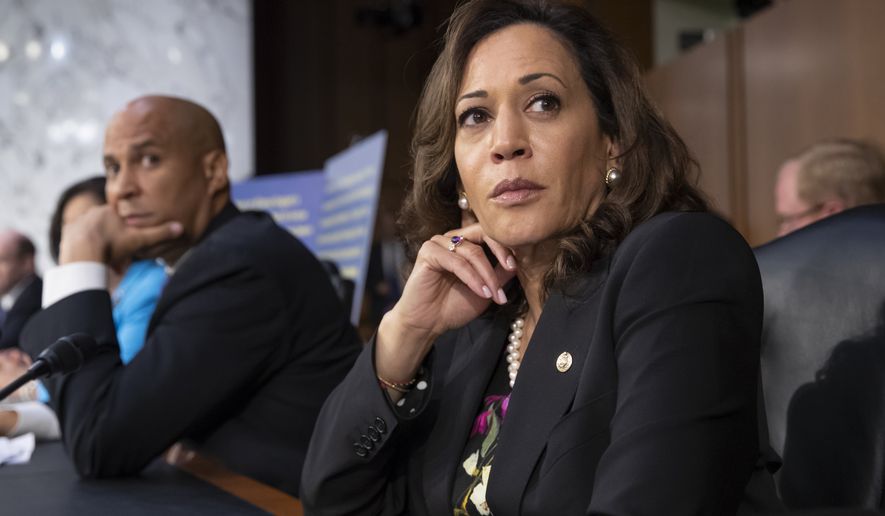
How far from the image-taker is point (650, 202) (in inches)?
53.1

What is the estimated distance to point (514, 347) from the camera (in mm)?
1472

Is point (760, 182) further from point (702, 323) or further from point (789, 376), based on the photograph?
point (702, 323)

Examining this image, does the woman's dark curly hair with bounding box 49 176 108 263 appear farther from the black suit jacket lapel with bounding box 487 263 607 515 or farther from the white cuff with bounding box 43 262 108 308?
the black suit jacket lapel with bounding box 487 263 607 515

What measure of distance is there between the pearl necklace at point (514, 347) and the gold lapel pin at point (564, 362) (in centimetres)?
15

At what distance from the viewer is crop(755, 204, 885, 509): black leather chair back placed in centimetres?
126

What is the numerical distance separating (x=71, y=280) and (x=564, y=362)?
1179 millimetres

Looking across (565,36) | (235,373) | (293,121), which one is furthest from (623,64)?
(293,121)

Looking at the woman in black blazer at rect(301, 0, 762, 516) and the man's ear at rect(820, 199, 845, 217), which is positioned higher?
the woman in black blazer at rect(301, 0, 762, 516)

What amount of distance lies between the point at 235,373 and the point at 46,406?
2.08 ft

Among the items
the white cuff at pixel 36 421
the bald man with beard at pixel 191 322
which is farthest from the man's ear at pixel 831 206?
the white cuff at pixel 36 421

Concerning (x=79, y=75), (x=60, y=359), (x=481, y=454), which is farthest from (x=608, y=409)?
(x=79, y=75)

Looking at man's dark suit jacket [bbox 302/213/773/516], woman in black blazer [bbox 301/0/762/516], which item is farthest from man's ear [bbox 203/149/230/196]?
man's dark suit jacket [bbox 302/213/773/516]

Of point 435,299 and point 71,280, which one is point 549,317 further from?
point 71,280

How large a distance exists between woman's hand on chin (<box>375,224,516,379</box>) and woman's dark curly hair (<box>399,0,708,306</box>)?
11 cm
